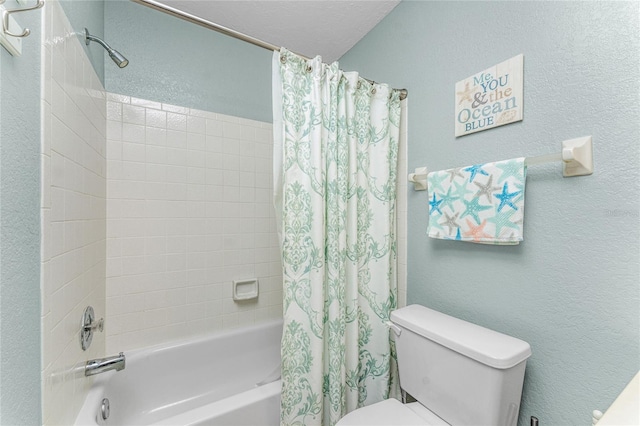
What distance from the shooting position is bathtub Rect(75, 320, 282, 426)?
1.18 metres

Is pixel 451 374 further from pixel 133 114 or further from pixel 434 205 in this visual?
pixel 133 114

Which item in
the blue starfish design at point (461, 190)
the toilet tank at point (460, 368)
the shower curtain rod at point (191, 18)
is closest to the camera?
the toilet tank at point (460, 368)

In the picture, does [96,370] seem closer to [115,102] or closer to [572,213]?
[115,102]

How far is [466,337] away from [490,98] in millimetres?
934

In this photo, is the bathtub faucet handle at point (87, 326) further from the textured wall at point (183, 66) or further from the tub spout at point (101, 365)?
the textured wall at point (183, 66)

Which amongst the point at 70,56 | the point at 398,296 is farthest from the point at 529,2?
the point at 70,56

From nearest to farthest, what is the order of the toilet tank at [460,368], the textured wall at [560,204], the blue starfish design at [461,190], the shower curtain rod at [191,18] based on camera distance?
the textured wall at [560,204] < the toilet tank at [460,368] < the shower curtain rod at [191,18] < the blue starfish design at [461,190]

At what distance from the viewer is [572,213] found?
887mm

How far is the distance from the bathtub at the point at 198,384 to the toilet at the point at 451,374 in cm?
47

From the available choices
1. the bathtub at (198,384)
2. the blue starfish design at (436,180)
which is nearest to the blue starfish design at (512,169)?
the blue starfish design at (436,180)

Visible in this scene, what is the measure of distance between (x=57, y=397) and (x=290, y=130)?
119cm

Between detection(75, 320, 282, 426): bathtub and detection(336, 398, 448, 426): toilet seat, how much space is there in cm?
42

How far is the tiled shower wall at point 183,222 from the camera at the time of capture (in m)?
1.53

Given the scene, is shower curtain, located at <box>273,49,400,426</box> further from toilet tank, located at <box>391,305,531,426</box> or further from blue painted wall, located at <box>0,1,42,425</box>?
blue painted wall, located at <box>0,1,42,425</box>
